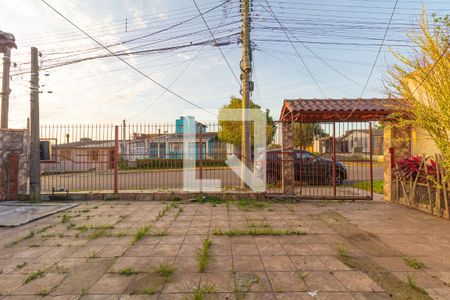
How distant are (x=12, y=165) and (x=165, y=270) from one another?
7.36 metres

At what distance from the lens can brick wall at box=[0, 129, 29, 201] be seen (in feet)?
23.5

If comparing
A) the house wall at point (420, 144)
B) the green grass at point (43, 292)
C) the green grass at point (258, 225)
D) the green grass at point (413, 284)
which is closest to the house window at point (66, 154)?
the green grass at point (43, 292)

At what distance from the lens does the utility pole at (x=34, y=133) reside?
7121mm

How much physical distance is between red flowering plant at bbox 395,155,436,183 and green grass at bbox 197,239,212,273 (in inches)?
215

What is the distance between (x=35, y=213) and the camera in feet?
19.1

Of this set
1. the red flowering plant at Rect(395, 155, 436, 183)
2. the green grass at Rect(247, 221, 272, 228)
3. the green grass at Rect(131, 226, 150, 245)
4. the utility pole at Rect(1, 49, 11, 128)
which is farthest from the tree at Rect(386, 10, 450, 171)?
the utility pole at Rect(1, 49, 11, 128)

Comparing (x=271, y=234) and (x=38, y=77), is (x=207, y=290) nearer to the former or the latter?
(x=271, y=234)

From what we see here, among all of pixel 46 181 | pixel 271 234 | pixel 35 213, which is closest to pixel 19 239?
pixel 35 213

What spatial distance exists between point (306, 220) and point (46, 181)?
11764 millimetres

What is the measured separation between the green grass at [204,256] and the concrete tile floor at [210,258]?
70 millimetres

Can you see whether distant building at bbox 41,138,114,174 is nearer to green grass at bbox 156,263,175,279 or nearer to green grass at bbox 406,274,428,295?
green grass at bbox 156,263,175,279

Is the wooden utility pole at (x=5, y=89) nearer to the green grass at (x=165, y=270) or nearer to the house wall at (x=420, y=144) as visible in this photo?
the green grass at (x=165, y=270)

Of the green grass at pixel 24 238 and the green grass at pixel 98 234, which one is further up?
the green grass at pixel 98 234

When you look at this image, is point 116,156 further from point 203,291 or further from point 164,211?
point 203,291
